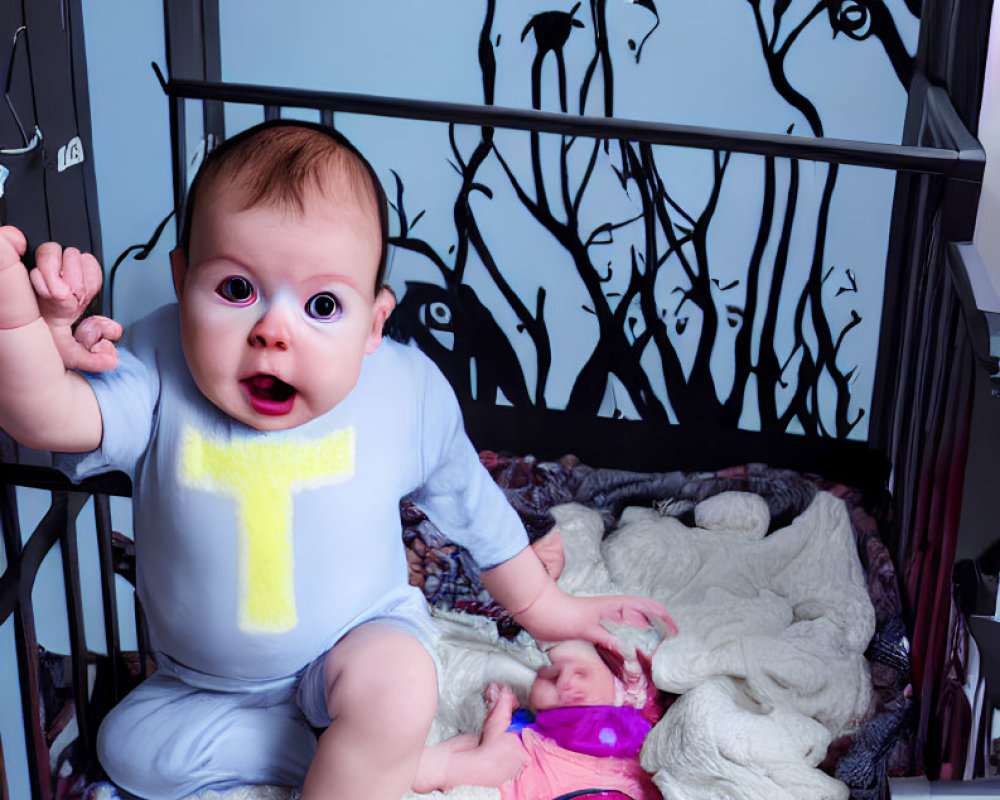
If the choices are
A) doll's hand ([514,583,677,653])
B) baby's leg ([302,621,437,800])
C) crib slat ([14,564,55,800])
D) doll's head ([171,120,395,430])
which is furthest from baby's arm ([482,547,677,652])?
crib slat ([14,564,55,800])

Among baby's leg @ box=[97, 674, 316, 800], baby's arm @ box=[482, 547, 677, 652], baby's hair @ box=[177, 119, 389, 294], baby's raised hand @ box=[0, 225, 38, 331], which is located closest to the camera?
baby's raised hand @ box=[0, 225, 38, 331]

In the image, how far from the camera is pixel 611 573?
51.4 inches

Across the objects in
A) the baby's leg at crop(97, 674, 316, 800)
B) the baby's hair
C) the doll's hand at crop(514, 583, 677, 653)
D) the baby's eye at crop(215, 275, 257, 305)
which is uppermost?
the baby's hair

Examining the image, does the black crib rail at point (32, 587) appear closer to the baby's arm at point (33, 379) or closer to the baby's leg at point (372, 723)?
the baby's arm at point (33, 379)

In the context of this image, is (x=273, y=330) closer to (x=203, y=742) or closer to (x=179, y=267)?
(x=179, y=267)

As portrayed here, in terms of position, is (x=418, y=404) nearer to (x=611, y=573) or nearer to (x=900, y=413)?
(x=611, y=573)

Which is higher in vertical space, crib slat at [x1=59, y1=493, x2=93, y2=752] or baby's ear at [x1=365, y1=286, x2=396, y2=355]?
baby's ear at [x1=365, y1=286, x2=396, y2=355]

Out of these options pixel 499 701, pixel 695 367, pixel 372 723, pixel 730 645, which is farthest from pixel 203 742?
pixel 695 367

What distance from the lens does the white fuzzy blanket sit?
3.24 ft

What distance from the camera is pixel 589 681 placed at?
1050 millimetres

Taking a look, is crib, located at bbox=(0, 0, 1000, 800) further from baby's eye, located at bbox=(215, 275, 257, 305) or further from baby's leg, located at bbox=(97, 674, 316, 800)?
baby's eye, located at bbox=(215, 275, 257, 305)

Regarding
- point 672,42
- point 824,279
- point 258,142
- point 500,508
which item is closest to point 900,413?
point 824,279

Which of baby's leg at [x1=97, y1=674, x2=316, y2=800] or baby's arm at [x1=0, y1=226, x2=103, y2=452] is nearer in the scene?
baby's arm at [x1=0, y1=226, x2=103, y2=452]

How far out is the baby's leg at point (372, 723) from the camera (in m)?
0.83
